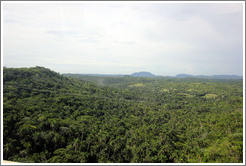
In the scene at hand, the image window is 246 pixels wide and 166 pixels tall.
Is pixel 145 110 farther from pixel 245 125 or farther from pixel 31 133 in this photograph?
pixel 245 125

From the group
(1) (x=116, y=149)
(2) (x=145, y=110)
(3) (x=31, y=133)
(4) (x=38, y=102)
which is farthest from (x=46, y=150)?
(2) (x=145, y=110)

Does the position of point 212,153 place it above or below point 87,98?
below

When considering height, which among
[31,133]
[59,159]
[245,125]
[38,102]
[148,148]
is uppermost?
[245,125]

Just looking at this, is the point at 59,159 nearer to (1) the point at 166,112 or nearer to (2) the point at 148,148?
(2) the point at 148,148

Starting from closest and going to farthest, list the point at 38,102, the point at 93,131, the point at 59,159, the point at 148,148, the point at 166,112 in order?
the point at 59,159
the point at 148,148
the point at 93,131
the point at 38,102
the point at 166,112

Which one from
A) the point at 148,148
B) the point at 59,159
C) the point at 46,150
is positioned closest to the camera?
the point at 59,159

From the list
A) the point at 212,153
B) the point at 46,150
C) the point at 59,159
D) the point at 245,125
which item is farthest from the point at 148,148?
the point at 245,125

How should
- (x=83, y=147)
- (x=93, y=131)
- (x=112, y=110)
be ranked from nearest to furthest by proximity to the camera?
(x=83, y=147), (x=93, y=131), (x=112, y=110)

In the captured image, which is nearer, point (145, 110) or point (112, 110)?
point (112, 110)

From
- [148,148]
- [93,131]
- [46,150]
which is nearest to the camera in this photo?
[46,150]
